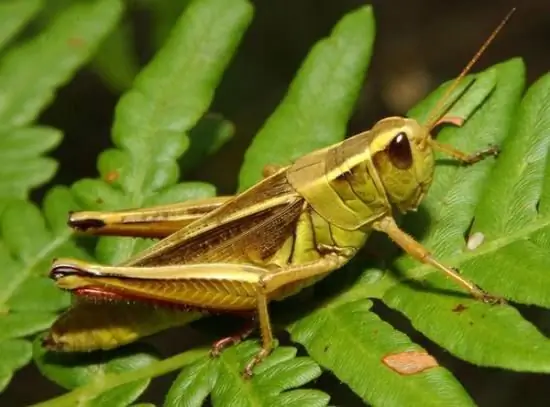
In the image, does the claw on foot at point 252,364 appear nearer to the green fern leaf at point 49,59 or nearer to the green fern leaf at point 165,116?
the green fern leaf at point 165,116

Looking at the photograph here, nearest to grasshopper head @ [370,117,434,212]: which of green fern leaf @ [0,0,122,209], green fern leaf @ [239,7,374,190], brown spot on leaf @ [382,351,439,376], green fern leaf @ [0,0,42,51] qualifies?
green fern leaf @ [239,7,374,190]

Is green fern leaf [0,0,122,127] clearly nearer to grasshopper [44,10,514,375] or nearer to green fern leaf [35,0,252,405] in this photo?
green fern leaf [35,0,252,405]

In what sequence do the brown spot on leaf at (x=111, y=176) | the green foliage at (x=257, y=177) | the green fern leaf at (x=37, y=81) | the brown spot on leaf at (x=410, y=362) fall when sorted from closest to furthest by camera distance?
the brown spot on leaf at (x=410, y=362)
the green foliage at (x=257, y=177)
the brown spot on leaf at (x=111, y=176)
the green fern leaf at (x=37, y=81)

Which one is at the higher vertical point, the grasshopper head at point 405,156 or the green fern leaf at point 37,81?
the green fern leaf at point 37,81

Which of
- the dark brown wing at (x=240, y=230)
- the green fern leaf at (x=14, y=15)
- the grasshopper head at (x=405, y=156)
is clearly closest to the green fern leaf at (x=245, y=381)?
the dark brown wing at (x=240, y=230)

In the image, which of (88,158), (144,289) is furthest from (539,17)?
(144,289)
